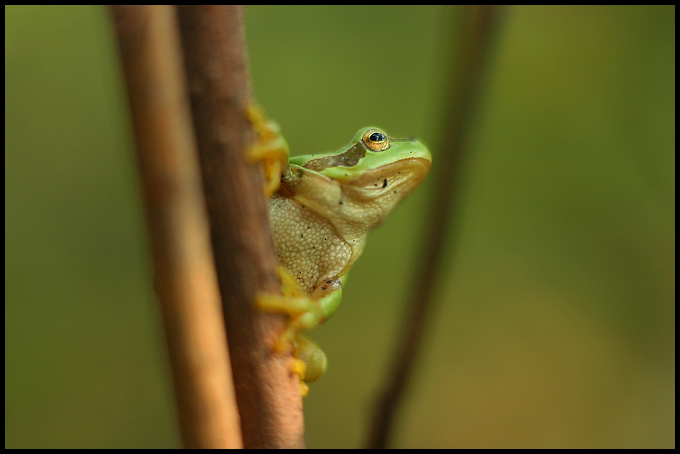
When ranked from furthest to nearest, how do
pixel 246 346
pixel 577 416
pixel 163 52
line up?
1. pixel 577 416
2. pixel 246 346
3. pixel 163 52

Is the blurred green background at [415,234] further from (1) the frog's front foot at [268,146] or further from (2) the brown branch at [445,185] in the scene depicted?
(1) the frog's front foot at [268,146]

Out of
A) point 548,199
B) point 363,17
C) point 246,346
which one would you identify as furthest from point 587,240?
point 246,346

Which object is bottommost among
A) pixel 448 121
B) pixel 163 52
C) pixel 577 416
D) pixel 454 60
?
pixel 577 416

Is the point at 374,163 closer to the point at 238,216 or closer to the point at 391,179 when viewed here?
the point at 391,179

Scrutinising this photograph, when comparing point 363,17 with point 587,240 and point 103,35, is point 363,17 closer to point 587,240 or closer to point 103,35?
point 103,35

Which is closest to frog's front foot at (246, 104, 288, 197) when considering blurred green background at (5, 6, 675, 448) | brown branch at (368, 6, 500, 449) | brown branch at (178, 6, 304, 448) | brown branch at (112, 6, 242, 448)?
brown branch at (178, 6, 304, 448)

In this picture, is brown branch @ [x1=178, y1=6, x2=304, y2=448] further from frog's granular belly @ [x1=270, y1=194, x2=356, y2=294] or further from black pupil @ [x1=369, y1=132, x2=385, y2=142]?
black pupil @ [x1=369, y1=132, x2=385, y2=142]

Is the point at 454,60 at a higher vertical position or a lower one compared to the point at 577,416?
higher
